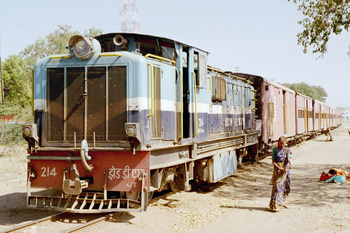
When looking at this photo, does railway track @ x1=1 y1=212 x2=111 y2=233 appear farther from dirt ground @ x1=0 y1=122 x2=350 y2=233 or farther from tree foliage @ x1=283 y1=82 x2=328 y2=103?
tree foliage @ x1=283 y1=82 x2=328 y2=103

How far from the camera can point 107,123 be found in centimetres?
636

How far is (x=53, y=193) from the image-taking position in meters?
8.60

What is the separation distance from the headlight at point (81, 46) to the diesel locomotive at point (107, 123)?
0.7 inches

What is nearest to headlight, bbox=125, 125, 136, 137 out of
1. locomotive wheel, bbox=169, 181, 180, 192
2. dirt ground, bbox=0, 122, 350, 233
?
dirt ground, bbox=0, 122, 350, 233

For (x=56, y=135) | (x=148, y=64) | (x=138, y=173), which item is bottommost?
(x=138, y=173)

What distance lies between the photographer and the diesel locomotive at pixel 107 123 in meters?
6.07

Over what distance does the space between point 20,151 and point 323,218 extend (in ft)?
55.2

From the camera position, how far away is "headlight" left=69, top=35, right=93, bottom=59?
248 inches

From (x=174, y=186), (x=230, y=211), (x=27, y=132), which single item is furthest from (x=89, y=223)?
(x=230, y=211)

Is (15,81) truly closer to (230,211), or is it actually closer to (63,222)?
(63,222)

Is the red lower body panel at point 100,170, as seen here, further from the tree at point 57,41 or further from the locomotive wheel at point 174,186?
the tree at point 57,41

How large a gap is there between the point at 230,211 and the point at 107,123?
129 inches

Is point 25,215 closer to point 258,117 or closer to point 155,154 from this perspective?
point 155,154

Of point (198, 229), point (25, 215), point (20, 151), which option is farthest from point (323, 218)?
point (20, 151)
